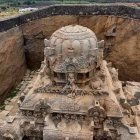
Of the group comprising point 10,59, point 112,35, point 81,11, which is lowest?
point 10,59

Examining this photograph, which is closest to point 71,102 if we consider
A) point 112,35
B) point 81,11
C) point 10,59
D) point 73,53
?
point 73,53

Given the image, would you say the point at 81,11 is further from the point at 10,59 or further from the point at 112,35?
the point at 10,59

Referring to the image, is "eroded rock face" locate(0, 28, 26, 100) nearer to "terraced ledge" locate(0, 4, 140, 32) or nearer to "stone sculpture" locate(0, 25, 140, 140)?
"terraced ledge" locate(0, 4, 140, 32)

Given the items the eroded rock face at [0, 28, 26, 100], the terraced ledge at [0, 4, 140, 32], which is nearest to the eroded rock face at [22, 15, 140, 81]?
the terraced ledge at [0, 4, 140, 32]

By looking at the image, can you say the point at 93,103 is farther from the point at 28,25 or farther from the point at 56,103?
the point at 28,25

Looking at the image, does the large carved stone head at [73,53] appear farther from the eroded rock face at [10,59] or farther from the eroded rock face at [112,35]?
the eroded rock face at [112,35]

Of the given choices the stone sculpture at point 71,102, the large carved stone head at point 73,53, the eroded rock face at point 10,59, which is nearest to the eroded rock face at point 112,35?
the eroded rock face at point 10,59
